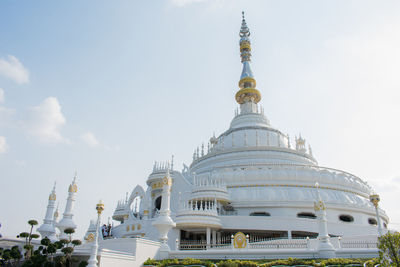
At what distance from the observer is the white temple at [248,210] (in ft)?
63.4

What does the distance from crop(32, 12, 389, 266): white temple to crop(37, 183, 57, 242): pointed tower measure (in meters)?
0.09

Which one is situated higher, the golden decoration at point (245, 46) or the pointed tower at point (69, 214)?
the golden decoration at point (245, 46)

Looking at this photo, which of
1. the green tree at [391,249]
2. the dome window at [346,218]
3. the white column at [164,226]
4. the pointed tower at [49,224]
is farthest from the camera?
the dome window at [346,218]

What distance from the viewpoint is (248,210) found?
31.9m

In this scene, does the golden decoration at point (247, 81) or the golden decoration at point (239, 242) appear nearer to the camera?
the golden decoration at point (239, 242)

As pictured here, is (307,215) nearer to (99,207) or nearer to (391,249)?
(391,249)

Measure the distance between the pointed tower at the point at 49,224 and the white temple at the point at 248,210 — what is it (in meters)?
0.09

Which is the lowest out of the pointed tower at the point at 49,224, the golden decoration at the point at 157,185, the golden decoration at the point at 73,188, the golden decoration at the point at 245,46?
the pointed tower at the point at 49,224

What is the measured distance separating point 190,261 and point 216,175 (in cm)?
1876

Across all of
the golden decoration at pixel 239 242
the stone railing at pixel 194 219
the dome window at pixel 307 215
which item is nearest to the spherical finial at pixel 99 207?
the golden decoration at pixel 239 242

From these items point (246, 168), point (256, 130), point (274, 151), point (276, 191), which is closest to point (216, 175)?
point (246, 168)

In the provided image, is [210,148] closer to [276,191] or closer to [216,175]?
[216,175]

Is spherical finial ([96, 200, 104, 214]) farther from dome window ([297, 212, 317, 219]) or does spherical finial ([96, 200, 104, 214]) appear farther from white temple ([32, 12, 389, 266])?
dome window ([297, 212, 317, 219])

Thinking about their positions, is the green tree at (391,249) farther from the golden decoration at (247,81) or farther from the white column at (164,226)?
the golden decoration at (247,81)
